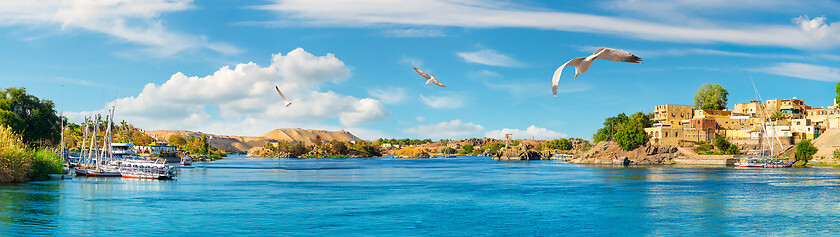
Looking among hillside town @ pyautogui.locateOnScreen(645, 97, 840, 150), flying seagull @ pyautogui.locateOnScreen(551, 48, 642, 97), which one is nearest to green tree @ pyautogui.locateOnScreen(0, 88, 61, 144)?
flying seagull @ pyautogui.locateOnScreen(551, 48, 642, 97)

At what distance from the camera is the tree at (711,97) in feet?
545

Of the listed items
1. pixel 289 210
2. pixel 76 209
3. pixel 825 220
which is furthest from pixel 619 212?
pixel 76 209

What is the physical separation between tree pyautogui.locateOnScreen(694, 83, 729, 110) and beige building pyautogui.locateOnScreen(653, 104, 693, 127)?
12.5 meters

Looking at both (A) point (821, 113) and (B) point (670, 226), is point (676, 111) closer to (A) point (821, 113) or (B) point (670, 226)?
(A) point (821, 113)

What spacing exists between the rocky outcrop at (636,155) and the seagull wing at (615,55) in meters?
133

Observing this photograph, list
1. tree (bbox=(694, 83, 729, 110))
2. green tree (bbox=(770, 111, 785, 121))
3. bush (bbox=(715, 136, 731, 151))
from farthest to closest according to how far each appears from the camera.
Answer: tree (bbox=(694, 83, 729, 110)), green tree (bbox=(770, 111, 785, 121)), bush (bbox=(715, 136, 731, 151))

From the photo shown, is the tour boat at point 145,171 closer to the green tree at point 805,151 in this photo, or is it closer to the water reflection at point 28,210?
the water reflection at point 28,210

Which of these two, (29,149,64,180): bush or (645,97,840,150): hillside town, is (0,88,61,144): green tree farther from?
(645,97,840,150): hillside town

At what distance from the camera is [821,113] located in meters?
143

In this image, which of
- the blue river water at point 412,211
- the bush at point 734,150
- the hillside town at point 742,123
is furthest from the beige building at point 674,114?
the blue river water at point 412,211

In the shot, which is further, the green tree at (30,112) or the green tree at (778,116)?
the green tree at (778,116)

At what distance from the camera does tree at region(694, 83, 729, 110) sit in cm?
16612

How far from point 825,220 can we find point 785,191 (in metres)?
20.5

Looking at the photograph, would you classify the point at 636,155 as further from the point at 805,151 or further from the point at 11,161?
the point at 11,161
